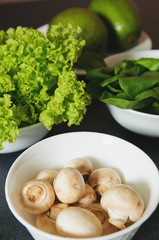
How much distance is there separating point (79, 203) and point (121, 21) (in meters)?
0.79

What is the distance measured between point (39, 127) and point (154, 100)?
30 centimetres

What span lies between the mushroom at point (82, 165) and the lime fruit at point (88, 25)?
0.51 m

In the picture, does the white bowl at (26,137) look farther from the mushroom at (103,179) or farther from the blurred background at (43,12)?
the blurred background at (43,12)

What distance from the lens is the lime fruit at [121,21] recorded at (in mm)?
1157

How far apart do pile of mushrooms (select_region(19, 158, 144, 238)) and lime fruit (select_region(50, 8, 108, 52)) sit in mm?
554

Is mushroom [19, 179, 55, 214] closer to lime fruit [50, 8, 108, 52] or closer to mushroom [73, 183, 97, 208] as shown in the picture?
mushroom [73, 183, 97, 208]

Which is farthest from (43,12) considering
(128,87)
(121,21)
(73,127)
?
(128,87)

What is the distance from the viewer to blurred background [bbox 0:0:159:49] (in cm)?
164

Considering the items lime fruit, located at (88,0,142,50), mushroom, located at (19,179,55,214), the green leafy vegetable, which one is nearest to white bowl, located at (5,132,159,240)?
mushroom, located at (19,179,55,214)

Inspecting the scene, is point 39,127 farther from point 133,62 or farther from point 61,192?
point 133,62

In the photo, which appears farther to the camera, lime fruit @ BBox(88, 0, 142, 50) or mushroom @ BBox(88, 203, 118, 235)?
lime fruit @ BBox(88, 0, 142, 50)

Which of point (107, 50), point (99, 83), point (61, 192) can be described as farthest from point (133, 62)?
point (61, 192)

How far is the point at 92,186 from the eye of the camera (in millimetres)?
640

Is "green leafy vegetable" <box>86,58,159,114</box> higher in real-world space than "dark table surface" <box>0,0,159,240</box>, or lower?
higher
